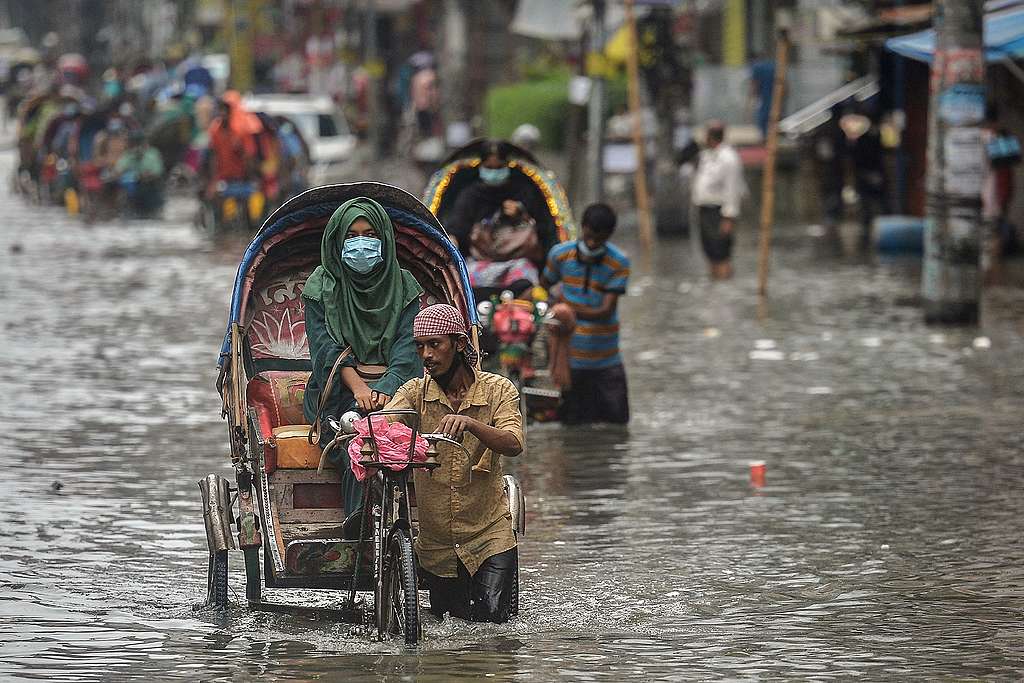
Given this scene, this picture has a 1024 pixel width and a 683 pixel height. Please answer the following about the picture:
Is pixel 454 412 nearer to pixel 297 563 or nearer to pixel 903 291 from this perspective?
pixel 297 563

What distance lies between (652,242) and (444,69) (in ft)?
42.5

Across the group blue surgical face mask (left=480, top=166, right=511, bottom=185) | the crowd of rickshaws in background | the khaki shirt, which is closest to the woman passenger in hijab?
the khaki shirt

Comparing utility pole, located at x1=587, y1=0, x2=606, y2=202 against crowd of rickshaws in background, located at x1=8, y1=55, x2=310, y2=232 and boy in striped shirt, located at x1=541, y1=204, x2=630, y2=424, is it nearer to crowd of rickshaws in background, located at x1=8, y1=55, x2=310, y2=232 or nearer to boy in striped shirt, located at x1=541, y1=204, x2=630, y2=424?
crowd of rickshaws in background, located at x1=8, y1=55, x2=310, y2=232

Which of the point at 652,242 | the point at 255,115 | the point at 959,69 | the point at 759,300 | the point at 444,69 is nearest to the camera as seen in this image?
the point at 959,69

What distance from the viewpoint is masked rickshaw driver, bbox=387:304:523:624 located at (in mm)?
7953

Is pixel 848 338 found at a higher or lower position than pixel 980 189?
lower

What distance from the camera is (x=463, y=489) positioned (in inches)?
318

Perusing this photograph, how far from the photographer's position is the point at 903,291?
68.5 ft

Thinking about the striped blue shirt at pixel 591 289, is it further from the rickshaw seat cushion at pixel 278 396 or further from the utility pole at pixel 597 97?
the utility pole at pixel 597 97

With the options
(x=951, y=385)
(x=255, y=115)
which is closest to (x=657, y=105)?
(x=255, y=115)

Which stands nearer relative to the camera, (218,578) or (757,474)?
(218,578)

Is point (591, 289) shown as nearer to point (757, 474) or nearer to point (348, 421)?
point (757, 474)

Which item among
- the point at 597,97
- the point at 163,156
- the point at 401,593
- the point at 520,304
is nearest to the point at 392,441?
the point at 401,593

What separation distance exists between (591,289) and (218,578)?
15.6 ft
